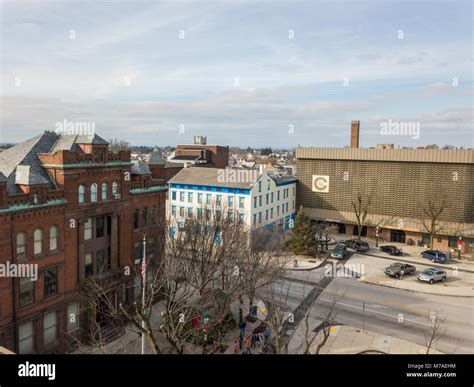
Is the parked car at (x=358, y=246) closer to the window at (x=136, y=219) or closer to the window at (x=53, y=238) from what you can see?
the window at (x=136, y=219)

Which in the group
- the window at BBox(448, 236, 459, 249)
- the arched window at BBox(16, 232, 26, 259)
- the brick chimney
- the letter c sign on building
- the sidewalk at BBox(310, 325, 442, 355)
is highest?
the brick chimney

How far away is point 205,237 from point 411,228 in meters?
34.3

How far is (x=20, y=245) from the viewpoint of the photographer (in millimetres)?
18438

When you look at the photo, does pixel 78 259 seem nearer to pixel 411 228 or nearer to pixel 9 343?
pixel 9 343

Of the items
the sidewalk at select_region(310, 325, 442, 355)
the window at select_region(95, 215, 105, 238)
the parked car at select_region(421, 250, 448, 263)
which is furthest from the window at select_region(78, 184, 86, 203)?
the parked car at select_region(421, 250, 448, 263)

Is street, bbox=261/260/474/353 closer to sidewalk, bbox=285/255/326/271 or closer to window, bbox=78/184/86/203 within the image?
sidewalk, bbox=285/255/326/271

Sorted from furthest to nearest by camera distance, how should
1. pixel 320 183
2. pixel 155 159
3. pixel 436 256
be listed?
pixel 320 183 → pixel 436 256 → pixel 155 159

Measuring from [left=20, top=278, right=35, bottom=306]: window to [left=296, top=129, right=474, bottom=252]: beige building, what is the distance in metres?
43.1

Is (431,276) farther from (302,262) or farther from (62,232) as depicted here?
(62,232)

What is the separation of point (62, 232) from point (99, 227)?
310 centimetres

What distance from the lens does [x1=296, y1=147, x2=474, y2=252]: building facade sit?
46406mm

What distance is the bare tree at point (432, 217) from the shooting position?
4553 cm

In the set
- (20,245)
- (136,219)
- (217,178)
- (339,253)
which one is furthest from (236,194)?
(20,245)
